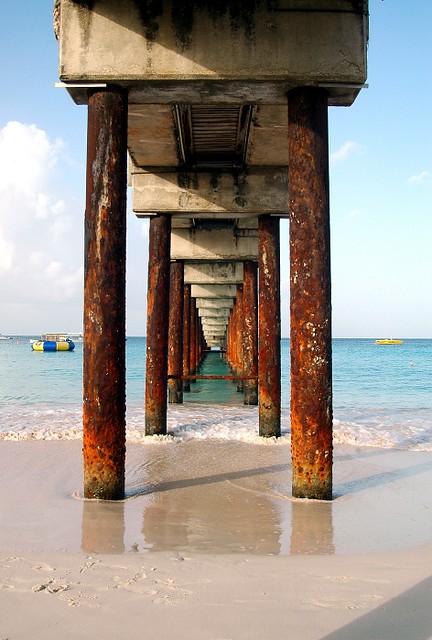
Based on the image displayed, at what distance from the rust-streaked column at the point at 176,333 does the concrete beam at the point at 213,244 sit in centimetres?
43

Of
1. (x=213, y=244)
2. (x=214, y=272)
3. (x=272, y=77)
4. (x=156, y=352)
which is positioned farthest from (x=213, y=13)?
(x=214, y=272)

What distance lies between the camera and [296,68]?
4.55 m

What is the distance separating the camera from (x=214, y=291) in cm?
2198

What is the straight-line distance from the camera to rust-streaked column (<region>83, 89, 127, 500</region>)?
4402 millimetres

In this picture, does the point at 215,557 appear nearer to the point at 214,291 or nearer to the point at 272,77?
the point at 272,77

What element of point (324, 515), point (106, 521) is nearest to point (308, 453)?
point (324, 515)

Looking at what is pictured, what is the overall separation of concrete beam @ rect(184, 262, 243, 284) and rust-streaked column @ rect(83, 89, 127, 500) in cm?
1233

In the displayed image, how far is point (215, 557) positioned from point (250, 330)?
872 cm

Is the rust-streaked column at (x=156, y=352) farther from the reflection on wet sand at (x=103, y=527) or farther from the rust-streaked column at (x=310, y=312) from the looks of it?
the rust-streaked column at (x=310, y=312)

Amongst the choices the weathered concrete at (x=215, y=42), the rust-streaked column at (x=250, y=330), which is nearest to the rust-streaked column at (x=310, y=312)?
the weathered concrete at (x=215, y=42)

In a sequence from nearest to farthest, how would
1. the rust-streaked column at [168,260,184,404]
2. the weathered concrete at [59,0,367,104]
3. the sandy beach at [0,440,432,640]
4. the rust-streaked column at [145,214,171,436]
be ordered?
the sandy beach at [0,440,432,640], the weathered concrete at [59,0,367,104], the rust-streaked column at [145,214,171,436], the rust-streaked column at [168,260,184,404]

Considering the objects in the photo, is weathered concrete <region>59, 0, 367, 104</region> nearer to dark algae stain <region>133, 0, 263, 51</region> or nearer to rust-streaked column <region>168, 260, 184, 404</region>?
dark algae stain <region>133, 0, 263, 51</region>

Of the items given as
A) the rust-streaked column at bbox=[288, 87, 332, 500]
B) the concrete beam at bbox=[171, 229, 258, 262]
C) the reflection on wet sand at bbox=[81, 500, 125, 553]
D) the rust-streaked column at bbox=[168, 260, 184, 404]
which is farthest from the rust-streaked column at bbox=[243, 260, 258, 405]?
the reflection on wet sand at bbox=[81, 500, 125, 553]

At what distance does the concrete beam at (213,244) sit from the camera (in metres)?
12.9
